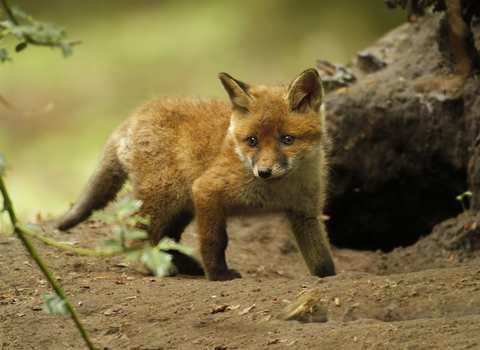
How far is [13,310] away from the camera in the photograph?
10.9 ft

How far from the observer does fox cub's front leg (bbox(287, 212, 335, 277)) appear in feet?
15.0

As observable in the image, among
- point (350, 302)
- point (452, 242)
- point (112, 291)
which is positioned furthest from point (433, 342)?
point (452, 242)

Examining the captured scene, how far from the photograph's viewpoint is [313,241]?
15.1ft

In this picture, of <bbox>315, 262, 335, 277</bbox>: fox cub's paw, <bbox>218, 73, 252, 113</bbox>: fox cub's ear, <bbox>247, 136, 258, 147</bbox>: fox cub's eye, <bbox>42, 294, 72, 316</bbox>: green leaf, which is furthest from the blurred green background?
<bbox>42, 294, 72, 316</bbox>: green leaf

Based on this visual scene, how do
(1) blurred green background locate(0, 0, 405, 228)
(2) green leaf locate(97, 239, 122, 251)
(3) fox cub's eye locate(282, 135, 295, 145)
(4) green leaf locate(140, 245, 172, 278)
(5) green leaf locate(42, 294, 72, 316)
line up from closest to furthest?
(4) green leaf locate(140, 245, 172, 278) < (2) green leaf locate(97, 239, 122, 251) < (5) green leaf locate(42, 294, 72, 316) < (3) fox cub's eye locate(282, 135, 295, 145) < (1) blurred green background locate(0, 0, 405, 228)

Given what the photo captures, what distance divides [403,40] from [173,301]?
5.36 meters

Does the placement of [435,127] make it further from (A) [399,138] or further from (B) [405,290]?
(B) [405,290]

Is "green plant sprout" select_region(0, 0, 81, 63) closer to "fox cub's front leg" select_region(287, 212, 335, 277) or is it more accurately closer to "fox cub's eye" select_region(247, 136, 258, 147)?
"fox cub's eye" select_region(247, 136, 258, 147)

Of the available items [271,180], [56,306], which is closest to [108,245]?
[56,306]

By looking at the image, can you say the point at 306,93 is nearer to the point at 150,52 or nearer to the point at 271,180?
the point at 271,180

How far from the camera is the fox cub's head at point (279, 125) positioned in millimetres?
4031

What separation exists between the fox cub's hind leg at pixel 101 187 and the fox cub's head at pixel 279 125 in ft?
4.36

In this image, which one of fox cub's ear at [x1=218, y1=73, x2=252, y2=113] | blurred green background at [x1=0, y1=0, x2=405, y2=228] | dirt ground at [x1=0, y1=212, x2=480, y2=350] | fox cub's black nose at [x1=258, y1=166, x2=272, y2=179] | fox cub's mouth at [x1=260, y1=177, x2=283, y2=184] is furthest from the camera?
blurred green background at [x1=0, y1=0, x2=405, y2=228]

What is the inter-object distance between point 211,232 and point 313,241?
3.23ft
